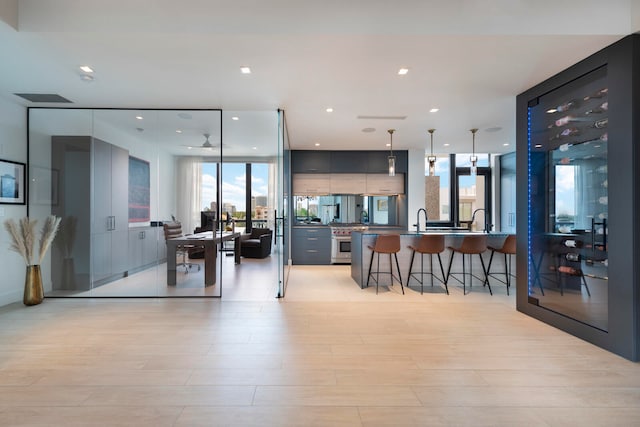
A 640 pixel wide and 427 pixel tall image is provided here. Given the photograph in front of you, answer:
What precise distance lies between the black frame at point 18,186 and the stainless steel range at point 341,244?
507 cm

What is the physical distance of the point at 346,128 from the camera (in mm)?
5168

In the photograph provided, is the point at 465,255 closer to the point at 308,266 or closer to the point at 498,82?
the point at 498,82

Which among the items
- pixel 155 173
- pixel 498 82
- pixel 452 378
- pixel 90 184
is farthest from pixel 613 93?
pixel 90 184

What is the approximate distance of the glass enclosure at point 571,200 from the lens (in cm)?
278

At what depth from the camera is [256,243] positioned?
8094 millimetres

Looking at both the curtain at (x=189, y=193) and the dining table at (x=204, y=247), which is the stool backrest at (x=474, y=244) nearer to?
the dining table at (x=204, y=247)

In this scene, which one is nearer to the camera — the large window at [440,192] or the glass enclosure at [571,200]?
the glass enclosure at [571,200]

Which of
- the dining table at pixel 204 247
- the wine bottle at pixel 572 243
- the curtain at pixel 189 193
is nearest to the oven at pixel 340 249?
the dining table at pixel 204 247

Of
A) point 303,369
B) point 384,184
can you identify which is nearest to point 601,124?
point 303,369

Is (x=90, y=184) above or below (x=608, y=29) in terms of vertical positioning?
below

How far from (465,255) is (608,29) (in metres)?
3.34

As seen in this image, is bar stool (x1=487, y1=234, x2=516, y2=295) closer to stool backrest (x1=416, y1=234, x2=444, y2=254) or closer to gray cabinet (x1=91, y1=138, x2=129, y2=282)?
stool backrest (x1=416, y1=234, x2=444, y2=254)

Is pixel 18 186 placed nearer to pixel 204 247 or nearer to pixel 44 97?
pixel 44 97

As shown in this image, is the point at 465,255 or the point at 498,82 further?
the point at 465,255
